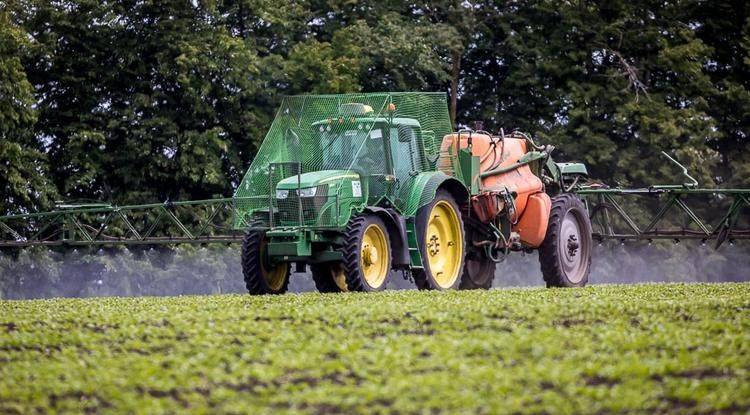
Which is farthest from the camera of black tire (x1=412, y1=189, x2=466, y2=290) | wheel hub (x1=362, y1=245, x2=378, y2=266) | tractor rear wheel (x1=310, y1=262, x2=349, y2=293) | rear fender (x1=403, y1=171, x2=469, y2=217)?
tractor rear wheel (x1=310, y1=262, x2=349, y2=293)

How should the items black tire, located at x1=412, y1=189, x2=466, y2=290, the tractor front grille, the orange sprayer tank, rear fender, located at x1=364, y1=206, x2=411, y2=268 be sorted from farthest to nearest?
1. the orange sprayer tank
2. black tire, located at x1=412, y1=189, x2=466, y2=290
3. rear fender, located at x1=364, y1=206, x2=411, y2=268
4. the tractor front grille

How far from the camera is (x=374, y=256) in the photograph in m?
17.8

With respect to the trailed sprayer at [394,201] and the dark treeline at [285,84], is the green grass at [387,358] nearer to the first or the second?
the trailed sprayer at [394,201]

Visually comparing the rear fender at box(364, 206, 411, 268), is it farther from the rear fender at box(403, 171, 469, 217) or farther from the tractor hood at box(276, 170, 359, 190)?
the tractor hood at box(276, 170, 359, 190)

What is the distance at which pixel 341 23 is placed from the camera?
3528cm

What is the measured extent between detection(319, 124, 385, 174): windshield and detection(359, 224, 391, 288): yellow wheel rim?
923mm

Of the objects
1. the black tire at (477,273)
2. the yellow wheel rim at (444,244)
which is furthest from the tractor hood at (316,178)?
the black tire at (477,273)

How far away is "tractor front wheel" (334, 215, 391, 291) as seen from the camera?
17078 millimetres

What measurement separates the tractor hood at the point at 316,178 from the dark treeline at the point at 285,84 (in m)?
12.0

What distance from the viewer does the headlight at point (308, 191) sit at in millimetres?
17441

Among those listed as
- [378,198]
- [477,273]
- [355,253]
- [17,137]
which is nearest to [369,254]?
[355,253]

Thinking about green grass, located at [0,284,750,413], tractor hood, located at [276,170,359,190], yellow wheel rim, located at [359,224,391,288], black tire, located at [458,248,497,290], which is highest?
tractor hood, located at [276,170,359,190]

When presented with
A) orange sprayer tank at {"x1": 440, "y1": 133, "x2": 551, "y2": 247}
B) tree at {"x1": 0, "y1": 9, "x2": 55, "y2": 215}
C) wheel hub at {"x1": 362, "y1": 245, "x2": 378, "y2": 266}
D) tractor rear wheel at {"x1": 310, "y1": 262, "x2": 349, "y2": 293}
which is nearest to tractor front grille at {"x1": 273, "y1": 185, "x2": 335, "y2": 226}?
wheel hub at {"x1": 362, "y1": 245, "x2": 378, "y2": 266}

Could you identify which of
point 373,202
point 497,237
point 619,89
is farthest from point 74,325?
point 619,89
